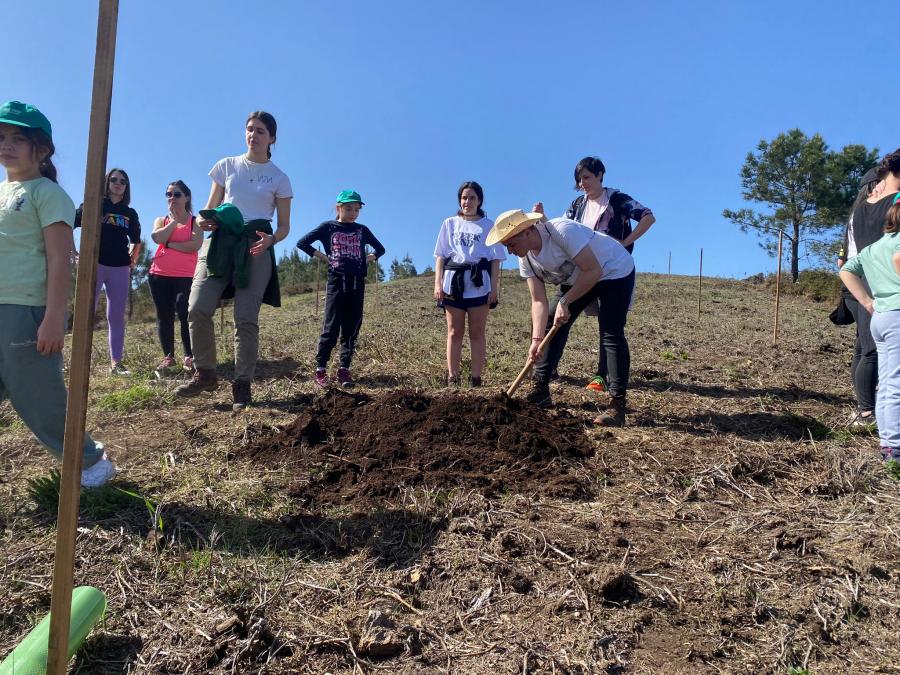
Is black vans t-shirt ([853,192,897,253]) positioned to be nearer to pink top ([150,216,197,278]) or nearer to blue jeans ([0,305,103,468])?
blue jeans ([0,305,103,468])

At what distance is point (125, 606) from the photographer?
1.85 metres

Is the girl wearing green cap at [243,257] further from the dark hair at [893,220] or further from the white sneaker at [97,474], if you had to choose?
the dark hair at [893,220]

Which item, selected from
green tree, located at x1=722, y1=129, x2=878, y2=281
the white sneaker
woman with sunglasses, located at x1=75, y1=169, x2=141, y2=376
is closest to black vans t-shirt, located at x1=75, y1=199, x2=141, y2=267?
woman with sunglasses, located at x1=75, y1=169, x2=141, y2=376

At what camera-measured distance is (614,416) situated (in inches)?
147

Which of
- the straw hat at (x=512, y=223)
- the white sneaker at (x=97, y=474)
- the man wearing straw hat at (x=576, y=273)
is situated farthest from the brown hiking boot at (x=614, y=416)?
the white sneaker at (x=97, y=474)

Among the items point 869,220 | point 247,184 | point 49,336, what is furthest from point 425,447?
point 869,220

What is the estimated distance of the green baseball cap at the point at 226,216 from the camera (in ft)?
12.7

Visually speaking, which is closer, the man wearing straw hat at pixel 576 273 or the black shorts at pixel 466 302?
the man wearing straw hat at pixel 576 273

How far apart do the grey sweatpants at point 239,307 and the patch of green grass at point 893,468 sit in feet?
12.3

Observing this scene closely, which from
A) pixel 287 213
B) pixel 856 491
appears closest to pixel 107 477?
pixel 287 213

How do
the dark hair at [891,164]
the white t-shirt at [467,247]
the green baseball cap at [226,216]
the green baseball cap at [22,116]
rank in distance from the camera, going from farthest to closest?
the white t-shirt at [467,247]
the green baseball cap at [226,216]
the dark hair at [891,164]
the green baseball cap at [22,116]

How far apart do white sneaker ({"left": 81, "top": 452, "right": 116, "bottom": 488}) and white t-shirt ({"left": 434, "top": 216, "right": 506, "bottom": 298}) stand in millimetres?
2843

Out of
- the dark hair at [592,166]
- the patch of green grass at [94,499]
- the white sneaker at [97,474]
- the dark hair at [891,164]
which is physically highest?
the dark hair at [592,166]

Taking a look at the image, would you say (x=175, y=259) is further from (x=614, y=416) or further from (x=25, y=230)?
(x=614, y=416)
